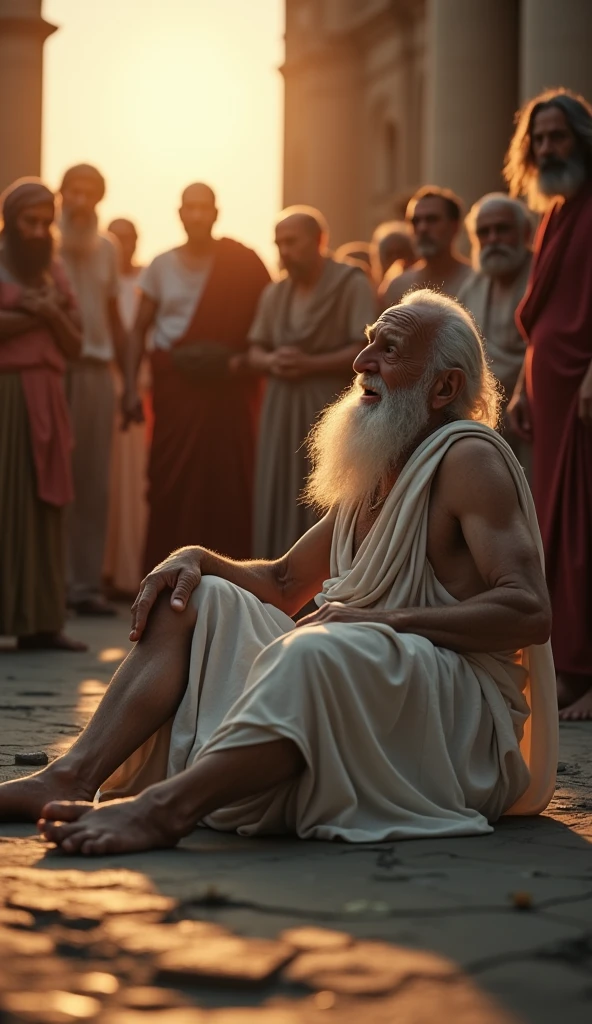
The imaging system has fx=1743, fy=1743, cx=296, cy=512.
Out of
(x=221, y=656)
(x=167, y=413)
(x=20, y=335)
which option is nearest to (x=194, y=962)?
(x=221, y=656)

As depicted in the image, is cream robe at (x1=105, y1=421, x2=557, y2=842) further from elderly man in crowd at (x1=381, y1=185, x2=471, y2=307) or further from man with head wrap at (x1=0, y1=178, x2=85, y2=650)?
elderly man in crowd at (x1=381, y1=185, x2=471, y2=307)

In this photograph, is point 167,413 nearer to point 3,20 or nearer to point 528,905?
point 528,905

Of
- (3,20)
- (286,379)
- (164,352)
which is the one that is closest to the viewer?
(286,379)

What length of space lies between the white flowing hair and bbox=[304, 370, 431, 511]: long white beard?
0.07 metres

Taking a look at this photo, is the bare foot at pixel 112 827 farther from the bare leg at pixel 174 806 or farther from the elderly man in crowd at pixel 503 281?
the elderly man in crowd at pixel 503 281

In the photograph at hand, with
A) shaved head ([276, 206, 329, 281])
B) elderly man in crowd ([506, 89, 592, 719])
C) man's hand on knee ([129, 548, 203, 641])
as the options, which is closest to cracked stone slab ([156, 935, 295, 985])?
man's hand on knee ([129, 548, 203, 641])

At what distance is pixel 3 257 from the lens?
8867mm

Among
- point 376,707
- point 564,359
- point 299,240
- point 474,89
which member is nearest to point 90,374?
point 299,240

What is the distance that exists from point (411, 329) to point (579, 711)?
275 cm

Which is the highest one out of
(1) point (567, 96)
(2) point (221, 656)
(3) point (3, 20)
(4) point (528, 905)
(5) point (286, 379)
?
(3) point (3, 20)

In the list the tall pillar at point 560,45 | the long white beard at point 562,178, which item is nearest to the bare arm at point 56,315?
the long white beard at point 562,178

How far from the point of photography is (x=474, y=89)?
21.2 meters

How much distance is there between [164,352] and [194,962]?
8592 millimetres

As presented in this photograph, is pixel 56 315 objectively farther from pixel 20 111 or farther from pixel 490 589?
pixel 20 111
